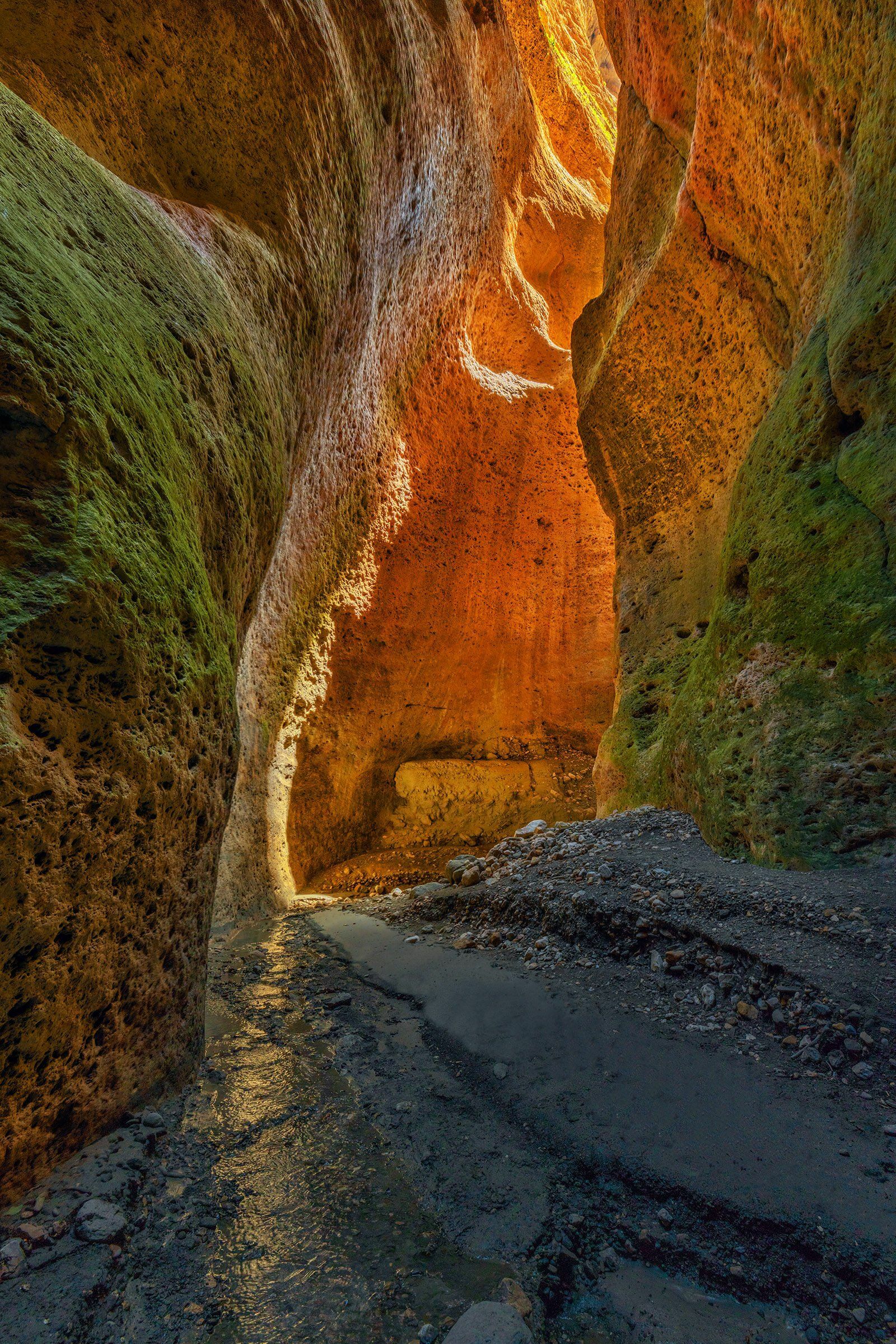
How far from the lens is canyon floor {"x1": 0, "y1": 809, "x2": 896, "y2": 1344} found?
1.41 metres

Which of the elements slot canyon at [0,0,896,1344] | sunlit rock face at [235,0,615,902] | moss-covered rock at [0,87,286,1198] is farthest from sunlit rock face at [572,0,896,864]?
moss-covered rock at [0,87,286,1198]

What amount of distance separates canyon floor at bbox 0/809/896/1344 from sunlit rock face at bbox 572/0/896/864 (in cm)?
96

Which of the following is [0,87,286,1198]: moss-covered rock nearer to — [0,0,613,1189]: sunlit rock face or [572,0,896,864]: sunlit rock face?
[0,0,613,1189]: sunlit rock face

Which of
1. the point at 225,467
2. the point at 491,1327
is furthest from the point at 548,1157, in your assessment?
the point at 225,467

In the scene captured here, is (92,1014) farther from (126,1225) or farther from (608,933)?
(608,933)

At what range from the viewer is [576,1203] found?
5.70 ft

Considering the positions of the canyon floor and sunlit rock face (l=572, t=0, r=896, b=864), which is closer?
the canyon floor

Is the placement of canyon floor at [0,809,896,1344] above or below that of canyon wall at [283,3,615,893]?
below

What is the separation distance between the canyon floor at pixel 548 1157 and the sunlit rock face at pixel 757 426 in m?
0.96

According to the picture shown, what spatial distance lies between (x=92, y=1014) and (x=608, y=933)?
2.50 meters

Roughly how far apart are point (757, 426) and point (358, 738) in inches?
246

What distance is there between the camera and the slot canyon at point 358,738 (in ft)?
5.18

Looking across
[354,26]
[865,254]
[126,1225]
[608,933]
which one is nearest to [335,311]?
[354,26]

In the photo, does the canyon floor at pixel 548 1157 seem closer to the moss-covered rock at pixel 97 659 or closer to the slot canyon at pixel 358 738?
the slot canyon at pixel 358 738
